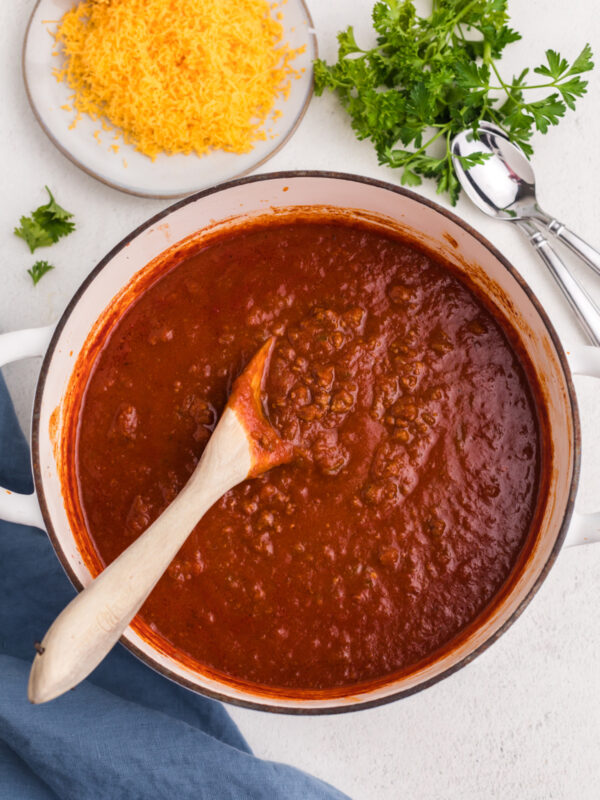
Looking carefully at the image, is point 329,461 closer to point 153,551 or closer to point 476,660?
point 153,551

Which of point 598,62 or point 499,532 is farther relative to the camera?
point 598,62

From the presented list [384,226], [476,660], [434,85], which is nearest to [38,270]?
[384,226]

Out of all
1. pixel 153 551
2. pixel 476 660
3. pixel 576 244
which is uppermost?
pixel 576 244

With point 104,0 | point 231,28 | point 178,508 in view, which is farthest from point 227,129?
point 178,508

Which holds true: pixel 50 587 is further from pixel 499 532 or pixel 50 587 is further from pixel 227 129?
pixel 227 129

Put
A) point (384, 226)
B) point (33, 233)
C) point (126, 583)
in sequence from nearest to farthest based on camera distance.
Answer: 1. point (126, 583)
2. point (384, 226)
3. point (33, 233)

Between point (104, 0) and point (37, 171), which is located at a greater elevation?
point (104, 0)

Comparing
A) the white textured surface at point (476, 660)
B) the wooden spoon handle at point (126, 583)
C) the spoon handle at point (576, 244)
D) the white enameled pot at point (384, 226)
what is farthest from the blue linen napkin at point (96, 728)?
the spoon handle at point (576, 244)
